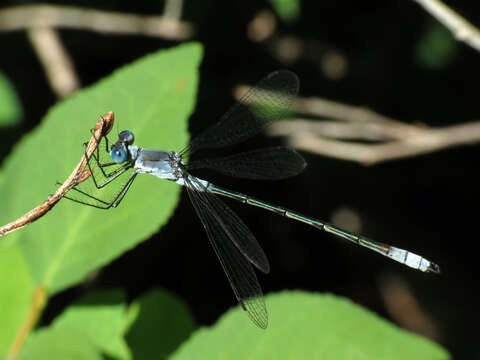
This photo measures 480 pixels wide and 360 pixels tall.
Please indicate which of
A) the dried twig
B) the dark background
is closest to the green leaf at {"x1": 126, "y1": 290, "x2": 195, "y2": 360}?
the dark background

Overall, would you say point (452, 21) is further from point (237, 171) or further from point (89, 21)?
point (89, 21)

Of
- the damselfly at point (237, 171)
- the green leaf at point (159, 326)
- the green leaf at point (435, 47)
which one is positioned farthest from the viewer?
the green leaf at point (435, 47)

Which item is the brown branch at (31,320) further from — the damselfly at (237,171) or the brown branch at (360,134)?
the brown branch at (360,134)

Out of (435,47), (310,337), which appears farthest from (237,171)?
(435,47)

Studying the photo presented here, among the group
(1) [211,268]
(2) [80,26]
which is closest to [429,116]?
(1) [211,268]

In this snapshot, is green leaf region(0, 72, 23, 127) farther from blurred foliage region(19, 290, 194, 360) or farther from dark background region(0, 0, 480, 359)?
blurred foliage region(19, 290, 194, 360)

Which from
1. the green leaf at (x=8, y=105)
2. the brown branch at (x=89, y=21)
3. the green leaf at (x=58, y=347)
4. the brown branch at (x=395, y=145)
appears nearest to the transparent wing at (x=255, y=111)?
the brown branch at (x=395, y=145)

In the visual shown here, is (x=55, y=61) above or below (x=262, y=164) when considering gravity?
above
